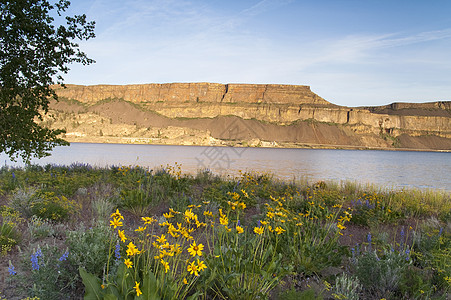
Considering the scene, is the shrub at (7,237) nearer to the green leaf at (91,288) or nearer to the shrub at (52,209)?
the shrub at (52,209)

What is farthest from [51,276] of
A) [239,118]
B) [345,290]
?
[239,118]

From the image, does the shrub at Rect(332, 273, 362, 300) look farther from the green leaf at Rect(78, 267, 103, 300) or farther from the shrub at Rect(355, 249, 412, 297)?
the green leaf at Rect(78, 267, 103, 300)

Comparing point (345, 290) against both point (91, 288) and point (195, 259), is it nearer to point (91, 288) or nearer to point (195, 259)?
point (195, 259)

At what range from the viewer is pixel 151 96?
181 metres

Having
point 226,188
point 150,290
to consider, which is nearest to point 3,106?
point 226,188

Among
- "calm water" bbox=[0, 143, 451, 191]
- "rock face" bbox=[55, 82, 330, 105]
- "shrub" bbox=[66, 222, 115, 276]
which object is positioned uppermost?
"rock face" bbox=[55, 82, 330, 105]

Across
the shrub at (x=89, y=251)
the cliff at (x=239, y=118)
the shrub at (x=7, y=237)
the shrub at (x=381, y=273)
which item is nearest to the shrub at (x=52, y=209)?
the shrub at (x=7, y=237)

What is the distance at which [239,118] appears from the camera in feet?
530

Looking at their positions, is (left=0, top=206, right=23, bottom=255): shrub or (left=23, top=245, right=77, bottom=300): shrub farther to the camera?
(left=0, top=206, right=23, bottom=255): shrub

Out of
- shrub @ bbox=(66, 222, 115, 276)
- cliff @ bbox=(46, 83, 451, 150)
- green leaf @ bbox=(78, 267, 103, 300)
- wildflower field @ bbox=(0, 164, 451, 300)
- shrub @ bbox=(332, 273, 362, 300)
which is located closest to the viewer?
green leaf @ bbox=(78, 267, 103, 300)

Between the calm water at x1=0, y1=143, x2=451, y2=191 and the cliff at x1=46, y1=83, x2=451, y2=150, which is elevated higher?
the cliff at x1=46, y1=83, x2=451, y2=150

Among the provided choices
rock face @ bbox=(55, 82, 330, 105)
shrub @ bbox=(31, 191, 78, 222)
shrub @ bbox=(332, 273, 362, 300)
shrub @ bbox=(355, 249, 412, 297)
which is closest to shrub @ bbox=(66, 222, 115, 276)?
shrub @ bbox=(31, 191, 78, 222)

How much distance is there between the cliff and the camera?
141025mm

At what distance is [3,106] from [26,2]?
2.39m
